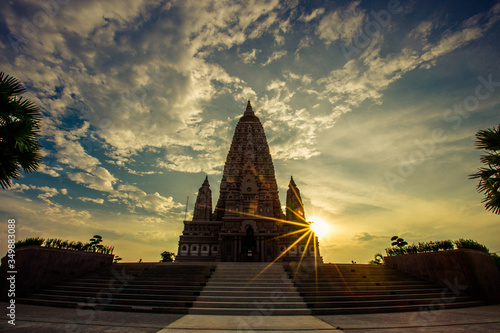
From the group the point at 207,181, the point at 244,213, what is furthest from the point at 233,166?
the point at 244,213

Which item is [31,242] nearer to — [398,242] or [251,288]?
[251,288]

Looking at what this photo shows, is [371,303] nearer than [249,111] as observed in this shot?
Yes

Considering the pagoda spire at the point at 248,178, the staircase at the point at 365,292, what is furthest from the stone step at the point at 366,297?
the pagoda spire at the point at 248,178

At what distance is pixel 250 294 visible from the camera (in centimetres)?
1041

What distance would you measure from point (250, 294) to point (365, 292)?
5545mm

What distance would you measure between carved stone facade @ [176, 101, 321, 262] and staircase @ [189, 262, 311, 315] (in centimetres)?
1488

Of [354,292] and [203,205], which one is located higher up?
[203,205]

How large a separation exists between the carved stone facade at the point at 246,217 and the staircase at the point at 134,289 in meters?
14.8

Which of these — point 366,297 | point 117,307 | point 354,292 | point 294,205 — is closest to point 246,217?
point 294,205

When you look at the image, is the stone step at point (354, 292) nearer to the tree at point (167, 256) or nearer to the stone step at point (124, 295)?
the stone step at point (124, 295)

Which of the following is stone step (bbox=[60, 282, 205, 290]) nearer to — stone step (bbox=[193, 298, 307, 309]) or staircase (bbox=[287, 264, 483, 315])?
stone step (bbox=[193, 298, 307, 309])

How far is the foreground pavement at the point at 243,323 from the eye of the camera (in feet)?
20.3

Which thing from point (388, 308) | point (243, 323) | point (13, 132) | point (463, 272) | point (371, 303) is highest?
point (13, 132)

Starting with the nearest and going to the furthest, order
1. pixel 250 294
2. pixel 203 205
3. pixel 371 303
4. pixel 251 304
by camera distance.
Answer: pixel 251 304
pixel 371 303
pixel 250 294
pixel 203 205
